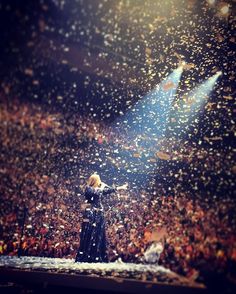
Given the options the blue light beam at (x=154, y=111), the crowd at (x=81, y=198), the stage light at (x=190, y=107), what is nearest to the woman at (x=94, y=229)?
the crowd at (x=81, y=198)

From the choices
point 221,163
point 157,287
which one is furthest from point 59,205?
point 157,287

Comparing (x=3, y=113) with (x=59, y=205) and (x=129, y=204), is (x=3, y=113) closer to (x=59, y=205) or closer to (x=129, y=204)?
(x=59, y=205)

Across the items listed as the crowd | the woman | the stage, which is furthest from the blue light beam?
the stage

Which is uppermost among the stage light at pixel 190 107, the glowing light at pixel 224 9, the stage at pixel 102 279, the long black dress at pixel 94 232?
the glowing light at pixel 224 9

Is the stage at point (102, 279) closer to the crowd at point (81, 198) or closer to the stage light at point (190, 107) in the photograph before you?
the crowd at point (81, 198)

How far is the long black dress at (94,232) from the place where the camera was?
568 cm

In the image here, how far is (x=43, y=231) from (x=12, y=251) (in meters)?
0.90

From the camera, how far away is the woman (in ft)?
18.6

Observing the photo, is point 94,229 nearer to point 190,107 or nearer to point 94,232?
point 94,232

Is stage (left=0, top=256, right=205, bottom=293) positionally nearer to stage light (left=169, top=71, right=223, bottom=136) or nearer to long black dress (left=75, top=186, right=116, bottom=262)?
long black dress (left=75, top=186, right=116, bottom=262)

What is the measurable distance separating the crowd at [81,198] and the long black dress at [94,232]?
786 millimetres

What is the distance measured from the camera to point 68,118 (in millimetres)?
8930

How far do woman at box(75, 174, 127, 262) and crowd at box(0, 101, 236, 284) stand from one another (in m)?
0.79

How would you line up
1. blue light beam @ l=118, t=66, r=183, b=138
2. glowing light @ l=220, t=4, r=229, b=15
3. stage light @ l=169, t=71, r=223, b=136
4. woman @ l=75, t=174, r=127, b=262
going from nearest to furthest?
glowing light @ l=220, t=4, r=229, b=15 → woman @ l=75, t=174, r=127, b=262 → stage light @ l=169, t=71, r=223, b=136 → blue light beam @ l=118, t=66, r=183, b=138
